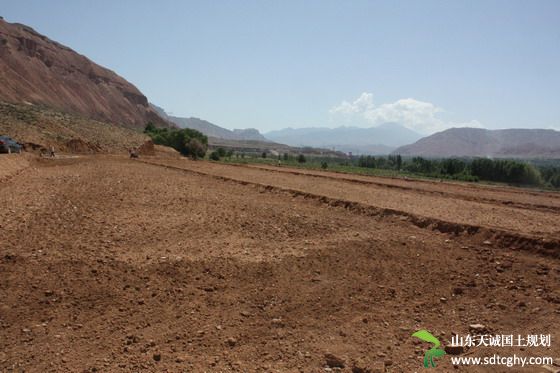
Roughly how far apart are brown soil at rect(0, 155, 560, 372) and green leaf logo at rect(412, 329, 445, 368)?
92mm

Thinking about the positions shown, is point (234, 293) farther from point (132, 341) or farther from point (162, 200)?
point (162, 200)

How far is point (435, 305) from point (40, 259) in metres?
6.22

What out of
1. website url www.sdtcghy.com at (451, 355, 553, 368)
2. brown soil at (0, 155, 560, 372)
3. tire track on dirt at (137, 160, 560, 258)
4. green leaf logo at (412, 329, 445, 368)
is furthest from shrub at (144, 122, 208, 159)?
website url www.sdtcghy.com at (451, 355, 553, 368)

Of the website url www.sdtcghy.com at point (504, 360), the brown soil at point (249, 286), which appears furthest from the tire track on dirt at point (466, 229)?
the website url www.sdtcghy.com at point (504, 360)

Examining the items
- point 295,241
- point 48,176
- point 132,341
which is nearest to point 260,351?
point 132,341

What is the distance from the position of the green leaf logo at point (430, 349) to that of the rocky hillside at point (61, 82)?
88607 millimetres

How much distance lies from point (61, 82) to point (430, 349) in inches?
5048

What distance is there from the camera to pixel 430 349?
464 centimetres

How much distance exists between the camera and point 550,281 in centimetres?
675

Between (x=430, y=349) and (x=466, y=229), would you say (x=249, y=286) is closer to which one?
(x=430, y=349)

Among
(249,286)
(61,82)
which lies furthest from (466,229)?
(61,82)

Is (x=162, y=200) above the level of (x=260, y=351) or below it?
above

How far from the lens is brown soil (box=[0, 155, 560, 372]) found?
4.39m

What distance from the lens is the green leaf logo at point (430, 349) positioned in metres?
4.40
